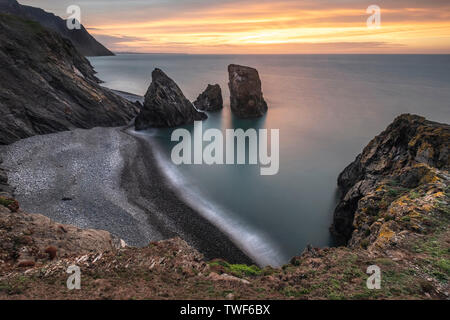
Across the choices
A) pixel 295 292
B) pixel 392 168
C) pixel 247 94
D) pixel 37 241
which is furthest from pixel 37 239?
pixel 247 94

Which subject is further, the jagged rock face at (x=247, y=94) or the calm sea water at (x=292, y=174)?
the jagged rock face at (x=247, y=94)

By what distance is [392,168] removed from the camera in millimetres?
18891

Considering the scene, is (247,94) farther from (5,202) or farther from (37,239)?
(37,239)

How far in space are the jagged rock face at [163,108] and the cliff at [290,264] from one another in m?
35.5

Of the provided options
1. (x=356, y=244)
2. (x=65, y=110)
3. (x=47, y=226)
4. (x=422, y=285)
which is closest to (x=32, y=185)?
(x=47, y=226)

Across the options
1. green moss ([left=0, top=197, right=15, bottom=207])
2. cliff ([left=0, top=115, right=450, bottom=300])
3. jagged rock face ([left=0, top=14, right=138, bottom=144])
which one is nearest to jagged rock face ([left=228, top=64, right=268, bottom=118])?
jagged rock face ([left=0, top=14, right=138, bottom=144])

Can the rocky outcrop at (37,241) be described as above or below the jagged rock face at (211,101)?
below

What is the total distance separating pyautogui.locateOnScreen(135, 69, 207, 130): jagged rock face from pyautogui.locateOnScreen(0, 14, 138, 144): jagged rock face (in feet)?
16.3

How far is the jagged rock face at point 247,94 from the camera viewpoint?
Result: 194 feet

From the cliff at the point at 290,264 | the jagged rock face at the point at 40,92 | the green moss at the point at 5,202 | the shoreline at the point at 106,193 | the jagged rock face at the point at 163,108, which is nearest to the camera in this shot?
the cliff at the point at 290,264

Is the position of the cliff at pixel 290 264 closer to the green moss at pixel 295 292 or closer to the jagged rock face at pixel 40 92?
the green moss at pixel 295 292

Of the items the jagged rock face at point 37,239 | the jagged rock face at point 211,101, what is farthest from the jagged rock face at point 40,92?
the jagged rock face at point 37,239

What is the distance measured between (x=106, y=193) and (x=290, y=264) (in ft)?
61.2
